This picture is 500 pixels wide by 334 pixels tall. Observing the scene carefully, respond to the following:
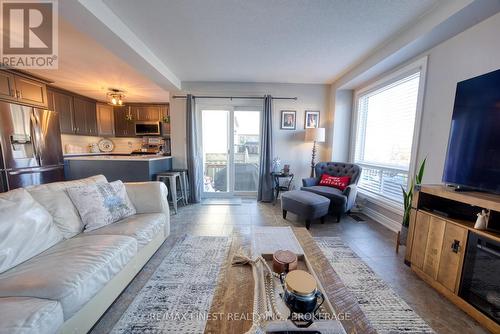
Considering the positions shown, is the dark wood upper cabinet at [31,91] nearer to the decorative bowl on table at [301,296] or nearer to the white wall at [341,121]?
the decorative bowl on table at [301,296]

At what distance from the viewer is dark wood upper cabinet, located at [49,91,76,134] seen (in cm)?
405

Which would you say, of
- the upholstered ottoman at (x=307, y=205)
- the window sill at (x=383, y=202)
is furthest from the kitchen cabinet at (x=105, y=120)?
the window sill at (x=383, y=202)

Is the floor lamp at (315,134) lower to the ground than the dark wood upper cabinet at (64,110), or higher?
lower

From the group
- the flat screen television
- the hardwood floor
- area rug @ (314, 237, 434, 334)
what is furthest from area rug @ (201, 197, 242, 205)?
the flat screen television

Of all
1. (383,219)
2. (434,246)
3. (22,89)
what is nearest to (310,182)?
(383,219)

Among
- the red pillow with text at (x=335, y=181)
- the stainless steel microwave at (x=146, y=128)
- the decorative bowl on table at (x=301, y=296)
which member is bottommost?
the decorative bowl on table at (x=301, y=296)

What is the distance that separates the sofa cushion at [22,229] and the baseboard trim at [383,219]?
12.3 ft

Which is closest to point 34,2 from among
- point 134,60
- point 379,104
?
point 134,60

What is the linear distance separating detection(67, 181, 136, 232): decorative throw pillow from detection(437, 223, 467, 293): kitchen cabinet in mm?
2819

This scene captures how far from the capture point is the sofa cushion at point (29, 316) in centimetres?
72

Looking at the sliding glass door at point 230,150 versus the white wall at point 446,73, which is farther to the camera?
the sliding glass door at point 230,150

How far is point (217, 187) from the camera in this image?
423cm

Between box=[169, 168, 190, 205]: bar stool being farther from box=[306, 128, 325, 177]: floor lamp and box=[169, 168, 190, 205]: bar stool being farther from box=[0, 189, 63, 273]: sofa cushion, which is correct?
box=[306, 128, 325, 177]: floor lamp

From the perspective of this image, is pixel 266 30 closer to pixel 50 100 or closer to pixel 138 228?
pixel 138 228
